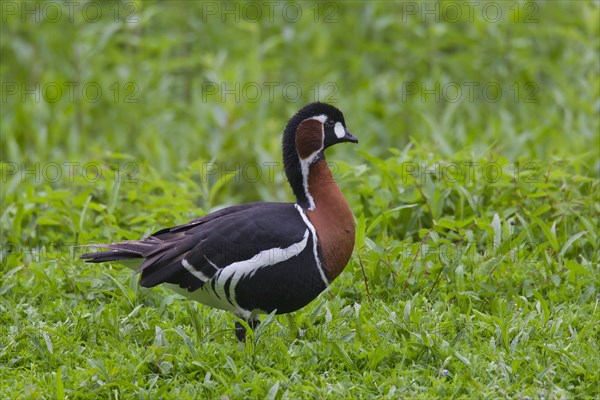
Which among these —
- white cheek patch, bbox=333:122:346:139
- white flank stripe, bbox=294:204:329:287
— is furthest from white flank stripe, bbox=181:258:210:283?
white cheek patch, bbox=333:122:346:139

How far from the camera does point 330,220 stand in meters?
5.13

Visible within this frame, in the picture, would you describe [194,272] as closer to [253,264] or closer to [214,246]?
[214,246]

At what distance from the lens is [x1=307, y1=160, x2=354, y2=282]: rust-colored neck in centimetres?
504

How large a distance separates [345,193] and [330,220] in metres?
1.88

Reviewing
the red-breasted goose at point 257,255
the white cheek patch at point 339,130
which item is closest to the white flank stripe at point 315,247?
the red-breasted goose at point 257,255

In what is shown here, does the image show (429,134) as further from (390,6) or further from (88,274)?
(88,274)

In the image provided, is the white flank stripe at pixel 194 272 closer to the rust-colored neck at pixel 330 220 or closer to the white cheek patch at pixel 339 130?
the rust-colored neck at pixel 330 220

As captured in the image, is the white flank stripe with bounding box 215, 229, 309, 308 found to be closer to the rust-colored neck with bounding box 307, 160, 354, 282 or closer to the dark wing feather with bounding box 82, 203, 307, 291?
the dark wing feather with bounding box 82, 203, 307, 291

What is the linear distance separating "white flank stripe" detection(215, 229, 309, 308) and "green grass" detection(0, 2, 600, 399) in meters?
0.26

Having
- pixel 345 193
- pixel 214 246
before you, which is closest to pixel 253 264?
pixel 214 246

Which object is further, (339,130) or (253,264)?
(339,130)

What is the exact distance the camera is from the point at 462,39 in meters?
9.51

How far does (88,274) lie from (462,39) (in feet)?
16.3

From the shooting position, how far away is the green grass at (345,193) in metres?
4.75
